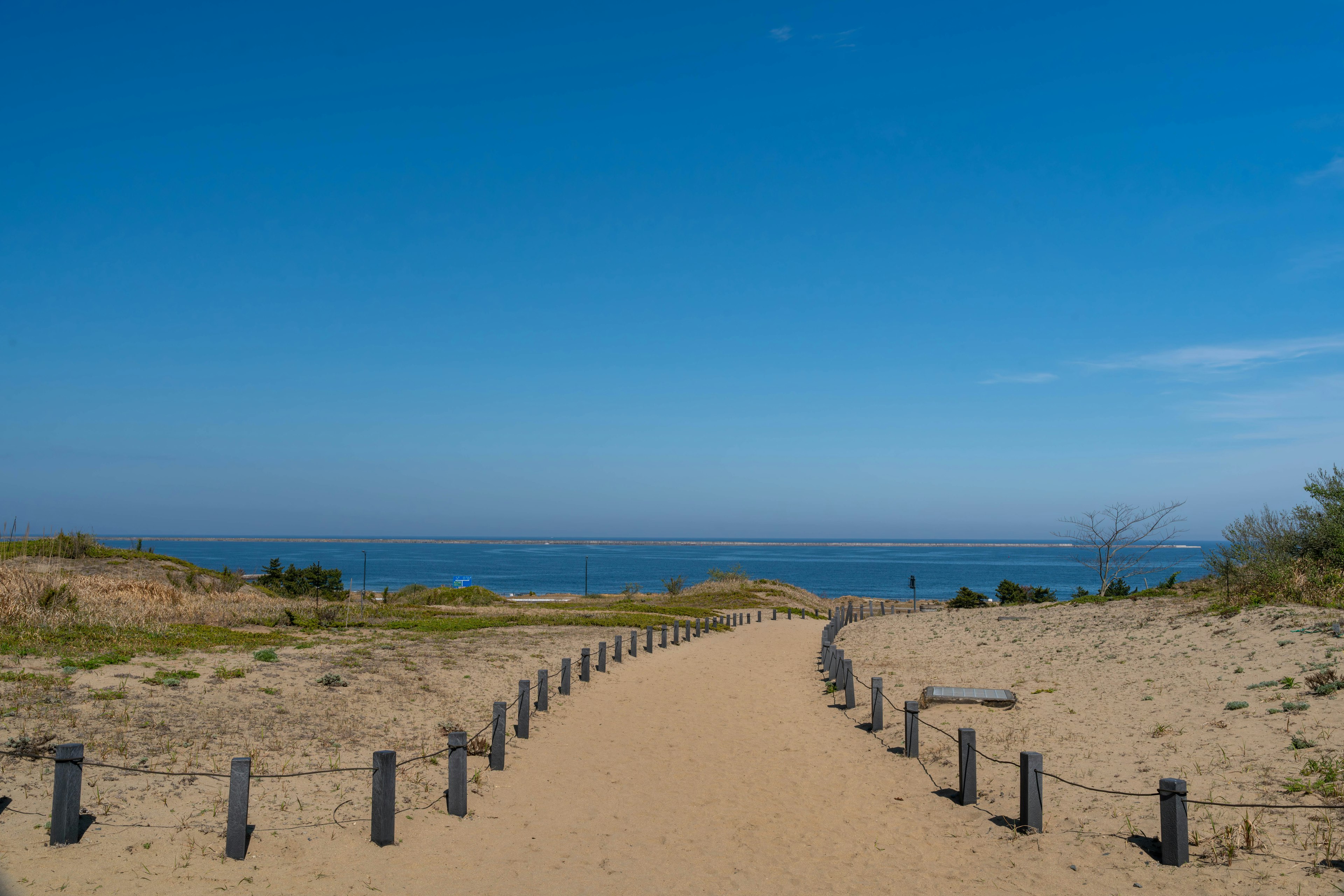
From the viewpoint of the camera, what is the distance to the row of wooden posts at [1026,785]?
7938 mm

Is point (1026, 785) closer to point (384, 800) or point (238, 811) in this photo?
point (384, 800)

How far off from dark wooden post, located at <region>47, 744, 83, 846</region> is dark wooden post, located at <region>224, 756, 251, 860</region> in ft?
4.49

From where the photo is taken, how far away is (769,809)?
11.2 metres

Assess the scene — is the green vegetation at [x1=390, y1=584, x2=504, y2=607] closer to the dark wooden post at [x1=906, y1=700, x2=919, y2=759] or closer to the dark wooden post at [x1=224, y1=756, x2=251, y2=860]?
the dark wooden post at [x1=906, y1=700, x2=919, y2=759]

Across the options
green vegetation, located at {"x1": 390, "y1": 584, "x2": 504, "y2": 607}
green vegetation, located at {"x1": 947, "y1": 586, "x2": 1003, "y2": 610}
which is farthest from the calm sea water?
green vegetation, located at {"x1": 390, "y1": 584, "x2": 504, "y2": 607}

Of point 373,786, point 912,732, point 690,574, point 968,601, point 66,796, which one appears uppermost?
point 66,796

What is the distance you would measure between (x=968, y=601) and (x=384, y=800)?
43.5 meters

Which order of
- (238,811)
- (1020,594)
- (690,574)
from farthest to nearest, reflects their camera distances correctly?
(690,574) < (1020,594) < (238,811)

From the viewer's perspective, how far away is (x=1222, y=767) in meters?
10.3

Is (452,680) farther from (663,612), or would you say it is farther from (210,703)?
(663,612)

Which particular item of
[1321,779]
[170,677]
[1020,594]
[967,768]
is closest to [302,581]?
[170,677]

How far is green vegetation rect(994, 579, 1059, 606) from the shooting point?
4635 centimetres

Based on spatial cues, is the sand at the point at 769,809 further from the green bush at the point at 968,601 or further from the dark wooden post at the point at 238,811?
the green bush at the point at 968,601

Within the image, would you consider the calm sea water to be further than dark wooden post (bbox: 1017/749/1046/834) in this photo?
Yes
